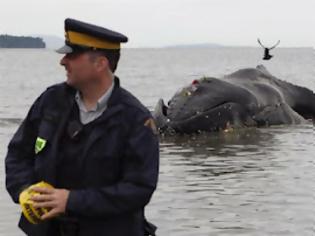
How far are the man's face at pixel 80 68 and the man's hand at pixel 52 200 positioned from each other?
1.98ft

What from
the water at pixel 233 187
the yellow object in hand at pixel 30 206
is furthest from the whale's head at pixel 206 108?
the yellow object in hand at pixel 30 206

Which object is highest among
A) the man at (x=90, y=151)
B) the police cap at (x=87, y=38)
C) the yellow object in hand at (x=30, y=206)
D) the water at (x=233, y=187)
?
the police cap at (x=87, y=38)

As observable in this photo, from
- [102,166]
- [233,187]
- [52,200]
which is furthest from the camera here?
[233,187]

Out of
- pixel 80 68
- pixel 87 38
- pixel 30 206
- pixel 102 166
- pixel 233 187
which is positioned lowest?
pixel 233 187

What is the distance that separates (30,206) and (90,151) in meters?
0.42

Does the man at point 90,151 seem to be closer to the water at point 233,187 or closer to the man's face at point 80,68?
the man's face at point 80,68

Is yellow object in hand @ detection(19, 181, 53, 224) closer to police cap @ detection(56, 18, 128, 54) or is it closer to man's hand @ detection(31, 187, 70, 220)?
man's hand @ detection(31, 187, 70, 220)

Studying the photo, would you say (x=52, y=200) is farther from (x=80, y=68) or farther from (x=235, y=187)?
(x=235, y=187)

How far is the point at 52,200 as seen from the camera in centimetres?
388

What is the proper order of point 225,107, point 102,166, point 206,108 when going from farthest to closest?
point 225,107, point 206,108, point 102,166

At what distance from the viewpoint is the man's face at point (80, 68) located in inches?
159

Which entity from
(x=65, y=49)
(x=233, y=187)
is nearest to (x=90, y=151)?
(x=65, y=49)

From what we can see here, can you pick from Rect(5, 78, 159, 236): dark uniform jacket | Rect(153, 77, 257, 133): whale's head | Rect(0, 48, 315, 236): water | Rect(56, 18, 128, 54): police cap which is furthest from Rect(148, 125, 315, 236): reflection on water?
Rect(56, 18, 128, 54): police cap

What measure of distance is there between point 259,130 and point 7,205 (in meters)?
7.88
